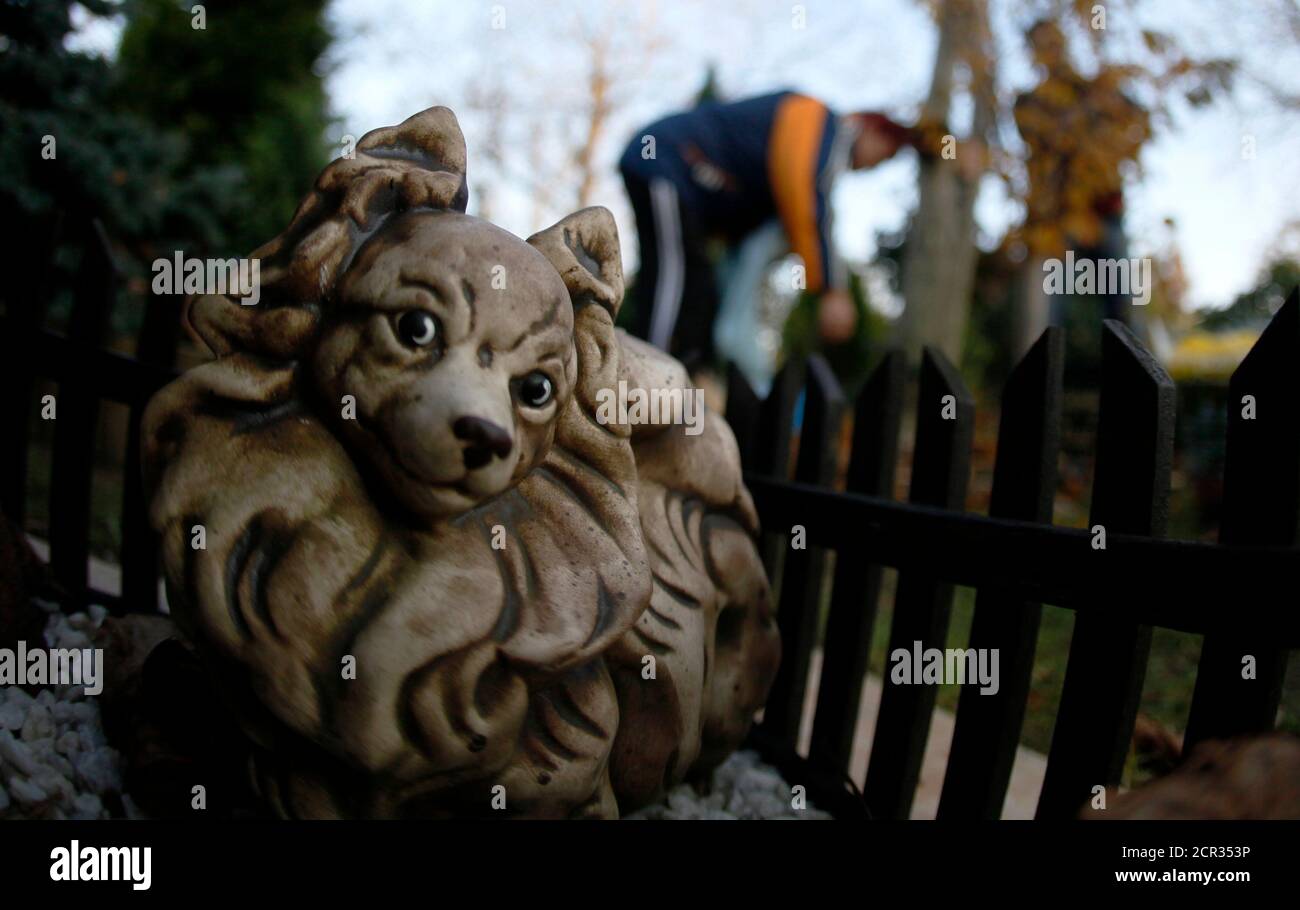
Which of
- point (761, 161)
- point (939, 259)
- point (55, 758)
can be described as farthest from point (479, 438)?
point (939, 259)

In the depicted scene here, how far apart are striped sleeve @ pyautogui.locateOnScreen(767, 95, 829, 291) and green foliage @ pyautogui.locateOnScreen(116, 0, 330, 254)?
14.8 ft

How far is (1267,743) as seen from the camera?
1391 millimetres

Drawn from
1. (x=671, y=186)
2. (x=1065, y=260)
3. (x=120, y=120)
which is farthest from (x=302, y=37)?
(x=1065, y=260)

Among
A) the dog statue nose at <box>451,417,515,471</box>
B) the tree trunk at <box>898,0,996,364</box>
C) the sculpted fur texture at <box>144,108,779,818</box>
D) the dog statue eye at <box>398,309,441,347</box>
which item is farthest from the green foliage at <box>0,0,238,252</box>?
the tree trunk at <box>898,0,996,364</box>

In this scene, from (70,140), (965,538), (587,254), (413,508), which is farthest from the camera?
(70,140)

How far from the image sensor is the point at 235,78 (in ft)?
29.4

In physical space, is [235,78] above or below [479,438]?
above

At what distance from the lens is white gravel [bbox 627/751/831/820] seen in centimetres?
207

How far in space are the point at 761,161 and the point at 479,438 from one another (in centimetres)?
425

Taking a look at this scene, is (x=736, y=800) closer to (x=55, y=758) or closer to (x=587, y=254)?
(x=587, y=254)

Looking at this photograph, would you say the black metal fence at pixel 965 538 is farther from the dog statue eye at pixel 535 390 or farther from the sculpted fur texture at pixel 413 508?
the dog statue eye at pixel 535 390

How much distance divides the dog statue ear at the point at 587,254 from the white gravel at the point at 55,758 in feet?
4.25

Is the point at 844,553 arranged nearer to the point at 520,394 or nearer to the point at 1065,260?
the point at 520,394

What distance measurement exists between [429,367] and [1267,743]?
133 centimetres
